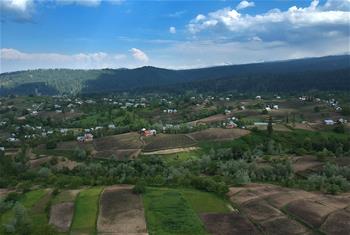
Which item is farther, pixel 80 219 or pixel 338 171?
pixel 338 171

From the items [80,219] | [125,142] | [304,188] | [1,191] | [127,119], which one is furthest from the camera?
[127,119]

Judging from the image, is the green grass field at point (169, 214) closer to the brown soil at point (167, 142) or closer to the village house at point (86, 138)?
the brown soil at point (167, 142)

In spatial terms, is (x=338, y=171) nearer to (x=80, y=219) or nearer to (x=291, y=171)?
(x=291, y=171)

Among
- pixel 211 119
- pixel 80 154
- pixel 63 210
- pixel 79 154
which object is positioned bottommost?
pixel 211 119

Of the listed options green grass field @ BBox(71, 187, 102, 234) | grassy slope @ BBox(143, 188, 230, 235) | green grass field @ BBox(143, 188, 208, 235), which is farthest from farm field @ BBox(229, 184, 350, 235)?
green grass field @ BBox(71, 187, 102, 234)

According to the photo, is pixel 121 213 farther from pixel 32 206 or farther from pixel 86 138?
pixel 86 138

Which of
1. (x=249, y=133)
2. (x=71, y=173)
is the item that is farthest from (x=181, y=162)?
(x=249, y=133)

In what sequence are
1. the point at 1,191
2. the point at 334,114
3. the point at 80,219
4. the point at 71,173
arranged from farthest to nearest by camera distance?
the point at 334,114
the point at 71,173
the point at 1,191
the point at 80,219

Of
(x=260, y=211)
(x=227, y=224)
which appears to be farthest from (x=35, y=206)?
(x=260, y=211)

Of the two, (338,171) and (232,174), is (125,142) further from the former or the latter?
(338,171)
